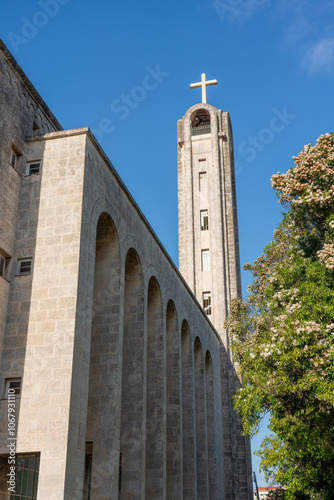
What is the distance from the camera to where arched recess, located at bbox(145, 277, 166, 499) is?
1697cm

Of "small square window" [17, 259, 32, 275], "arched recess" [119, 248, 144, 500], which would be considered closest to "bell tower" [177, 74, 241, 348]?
"arched recess" [119, 248, 144, 500]

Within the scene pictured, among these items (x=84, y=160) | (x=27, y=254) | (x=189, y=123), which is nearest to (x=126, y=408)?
(x=27, y=254)

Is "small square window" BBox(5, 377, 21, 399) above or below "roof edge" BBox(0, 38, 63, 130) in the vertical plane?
below

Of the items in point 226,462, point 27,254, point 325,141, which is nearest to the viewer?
point 27,254

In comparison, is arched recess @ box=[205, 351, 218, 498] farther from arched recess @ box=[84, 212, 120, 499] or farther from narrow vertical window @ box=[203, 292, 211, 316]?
arched recess @ box=[84, 212, 120, 499]

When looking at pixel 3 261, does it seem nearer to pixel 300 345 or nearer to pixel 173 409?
pixel 300 345

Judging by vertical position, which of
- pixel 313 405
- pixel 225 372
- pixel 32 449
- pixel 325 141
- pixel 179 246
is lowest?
pixel 32 449

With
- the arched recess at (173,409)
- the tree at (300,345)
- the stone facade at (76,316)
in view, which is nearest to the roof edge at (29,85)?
the stone facade at (76,316)

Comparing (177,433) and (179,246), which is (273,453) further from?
(179,246)

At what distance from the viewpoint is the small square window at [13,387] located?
475 inches

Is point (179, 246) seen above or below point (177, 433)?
above

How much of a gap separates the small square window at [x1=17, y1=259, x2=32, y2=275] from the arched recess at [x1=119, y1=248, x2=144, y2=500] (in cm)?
462

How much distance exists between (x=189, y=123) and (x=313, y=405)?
2845 centimetres

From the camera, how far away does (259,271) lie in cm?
2066
